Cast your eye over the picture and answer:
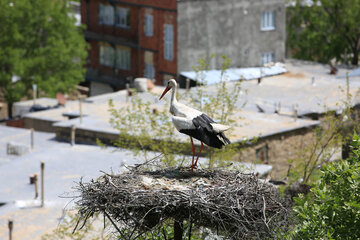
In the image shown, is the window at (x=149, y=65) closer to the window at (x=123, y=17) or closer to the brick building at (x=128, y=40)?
the brick building at (x=128, y=40)

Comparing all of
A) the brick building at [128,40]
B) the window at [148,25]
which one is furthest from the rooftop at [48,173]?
the window at [148,25]

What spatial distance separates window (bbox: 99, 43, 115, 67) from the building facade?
1.12 m

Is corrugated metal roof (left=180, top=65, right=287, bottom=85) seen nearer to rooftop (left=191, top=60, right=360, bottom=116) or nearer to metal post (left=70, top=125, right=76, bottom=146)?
rooftop (left=191, top=60, right=360, bottom=116)

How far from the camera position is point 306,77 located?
5031cm

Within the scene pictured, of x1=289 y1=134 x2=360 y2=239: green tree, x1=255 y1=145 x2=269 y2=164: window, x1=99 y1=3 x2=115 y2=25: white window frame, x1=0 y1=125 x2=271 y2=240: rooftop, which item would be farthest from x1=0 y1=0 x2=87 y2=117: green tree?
x1=289 y1=134 x2=360 y2=239: green tree

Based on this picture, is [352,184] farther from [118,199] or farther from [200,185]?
[118,199]

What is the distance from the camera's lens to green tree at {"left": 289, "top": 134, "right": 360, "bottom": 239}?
15.1 metres

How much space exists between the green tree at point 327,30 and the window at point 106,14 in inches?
580

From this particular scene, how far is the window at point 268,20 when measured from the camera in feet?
182

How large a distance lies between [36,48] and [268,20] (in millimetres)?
17255

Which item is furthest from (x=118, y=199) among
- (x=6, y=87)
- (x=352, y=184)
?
(x=6, y=87)

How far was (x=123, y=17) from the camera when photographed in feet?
206

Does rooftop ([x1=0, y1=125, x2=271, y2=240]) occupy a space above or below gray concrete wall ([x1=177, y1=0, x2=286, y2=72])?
below

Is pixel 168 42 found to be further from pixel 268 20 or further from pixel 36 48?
pixel 36 48
